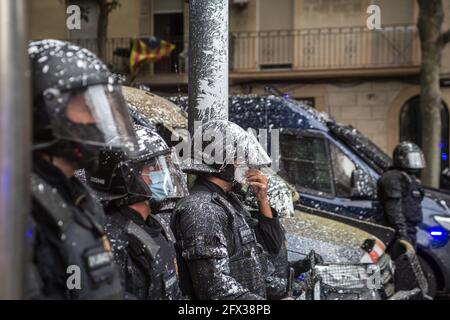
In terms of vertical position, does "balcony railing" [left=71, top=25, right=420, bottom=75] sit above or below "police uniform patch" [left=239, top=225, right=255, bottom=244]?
above

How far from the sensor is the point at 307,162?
289 inches

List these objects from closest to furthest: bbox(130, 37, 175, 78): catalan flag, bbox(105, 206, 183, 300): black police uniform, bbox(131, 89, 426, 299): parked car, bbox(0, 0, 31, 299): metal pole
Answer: bbox(0, 0, 31, 299): metal pole, bbox(105, 206, 183, 300): black police uniform, bbox(131, 89, 426, 299): parked car, bbox(130, 37, 175, 78): catalan flag

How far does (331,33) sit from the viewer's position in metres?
18.4

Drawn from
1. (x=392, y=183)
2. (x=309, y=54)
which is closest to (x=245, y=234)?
(x=392, y=183)

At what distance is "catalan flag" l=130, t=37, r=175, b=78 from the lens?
16766 mm

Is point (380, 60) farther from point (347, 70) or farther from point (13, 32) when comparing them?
point (13, 32)

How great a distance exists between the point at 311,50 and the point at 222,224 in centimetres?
1630

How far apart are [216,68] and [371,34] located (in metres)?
15.2

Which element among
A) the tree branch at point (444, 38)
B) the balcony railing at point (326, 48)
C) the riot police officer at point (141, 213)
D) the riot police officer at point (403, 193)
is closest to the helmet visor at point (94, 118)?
the riot police officer at point (141, 213)

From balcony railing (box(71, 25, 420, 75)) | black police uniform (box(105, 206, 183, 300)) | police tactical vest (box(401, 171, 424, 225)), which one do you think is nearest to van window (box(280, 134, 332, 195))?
police tactical vest (box(401, 171, 424, 225))

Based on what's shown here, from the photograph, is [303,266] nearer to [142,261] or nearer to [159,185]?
[159,185]

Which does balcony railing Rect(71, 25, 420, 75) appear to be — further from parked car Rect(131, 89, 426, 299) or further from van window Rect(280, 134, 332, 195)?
parked car Rect(131, 89, 426, 299)

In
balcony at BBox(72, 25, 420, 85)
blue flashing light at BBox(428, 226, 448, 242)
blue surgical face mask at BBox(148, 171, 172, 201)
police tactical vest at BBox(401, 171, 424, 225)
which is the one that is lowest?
blue flashing light at BBox(428, 226, 448, 242)

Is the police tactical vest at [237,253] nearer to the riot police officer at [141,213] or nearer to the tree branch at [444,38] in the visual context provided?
the riot police officer at [141,213]
